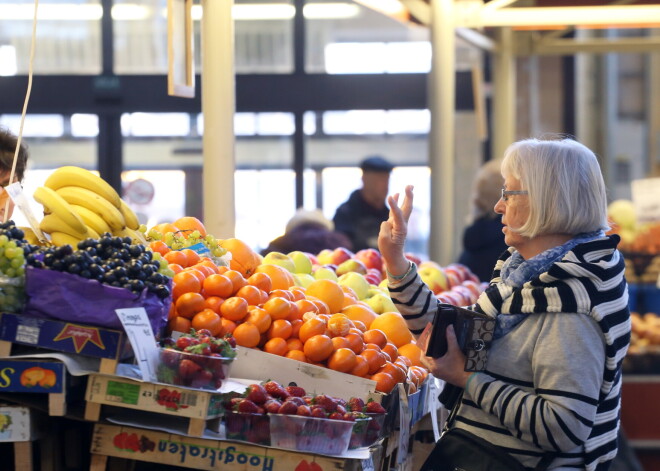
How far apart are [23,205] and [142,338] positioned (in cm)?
60

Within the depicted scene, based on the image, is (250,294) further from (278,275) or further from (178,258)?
(278,275)

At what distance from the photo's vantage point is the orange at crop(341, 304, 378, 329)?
3.61m

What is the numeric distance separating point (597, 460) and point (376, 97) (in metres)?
7.17

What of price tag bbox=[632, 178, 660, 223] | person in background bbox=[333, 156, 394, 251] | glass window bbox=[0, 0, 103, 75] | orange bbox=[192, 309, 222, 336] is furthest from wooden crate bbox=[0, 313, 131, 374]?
glass window bbox=[0, 0, 103, 75]

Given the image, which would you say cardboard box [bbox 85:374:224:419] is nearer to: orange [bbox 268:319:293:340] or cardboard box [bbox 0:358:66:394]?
cardboard box [bbox 0:358:66:394]

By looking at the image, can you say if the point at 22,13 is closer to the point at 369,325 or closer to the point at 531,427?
the point at 369,325

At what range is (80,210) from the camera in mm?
3080

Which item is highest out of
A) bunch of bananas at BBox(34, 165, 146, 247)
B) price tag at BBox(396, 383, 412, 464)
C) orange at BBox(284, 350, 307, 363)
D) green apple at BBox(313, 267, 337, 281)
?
bunch of bananas at BBox(34, 165, 146, 247)

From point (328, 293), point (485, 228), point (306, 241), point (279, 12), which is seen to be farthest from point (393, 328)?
point (279, 12)

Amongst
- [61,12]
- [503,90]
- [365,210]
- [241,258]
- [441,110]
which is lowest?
[241,258]

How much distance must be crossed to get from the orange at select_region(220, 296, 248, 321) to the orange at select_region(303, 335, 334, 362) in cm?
21

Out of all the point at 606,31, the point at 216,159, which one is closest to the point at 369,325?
the point at 216,159

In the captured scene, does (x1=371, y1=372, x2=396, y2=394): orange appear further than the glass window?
No

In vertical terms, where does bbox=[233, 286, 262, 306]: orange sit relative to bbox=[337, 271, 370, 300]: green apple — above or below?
above
